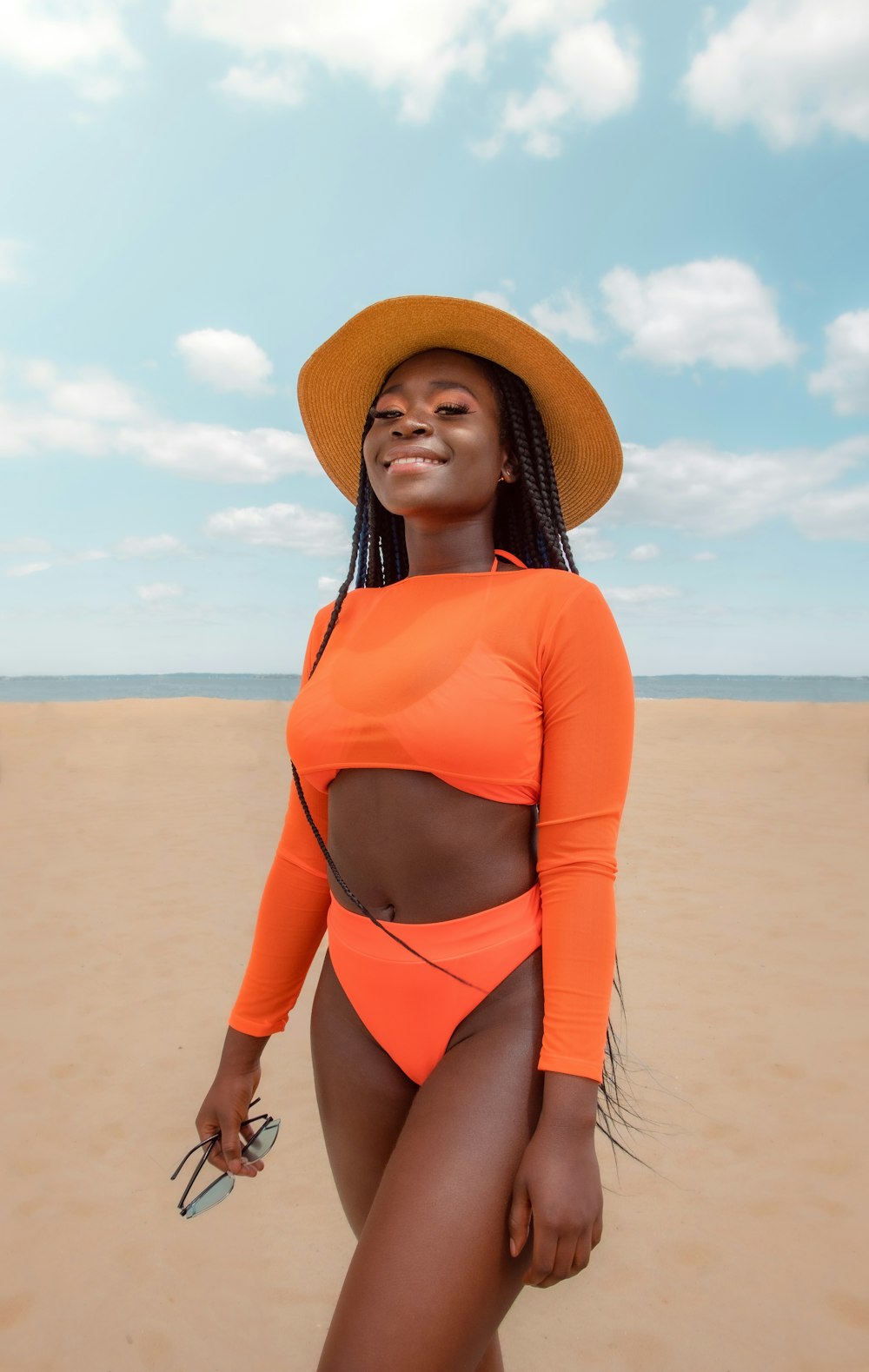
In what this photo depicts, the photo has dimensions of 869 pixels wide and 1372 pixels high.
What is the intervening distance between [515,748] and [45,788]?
1097 cm

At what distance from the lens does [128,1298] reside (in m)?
2.80

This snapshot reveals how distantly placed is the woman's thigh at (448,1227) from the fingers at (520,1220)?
14mm

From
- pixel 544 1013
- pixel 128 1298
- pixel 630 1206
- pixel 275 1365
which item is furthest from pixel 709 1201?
pixel 544 1013

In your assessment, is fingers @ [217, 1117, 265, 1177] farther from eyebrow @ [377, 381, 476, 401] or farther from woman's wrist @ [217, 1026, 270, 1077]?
eyebrow @ [377, 381, 476, 401]

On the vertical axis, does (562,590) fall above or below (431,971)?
above

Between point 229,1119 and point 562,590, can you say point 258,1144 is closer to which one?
point 229,1119

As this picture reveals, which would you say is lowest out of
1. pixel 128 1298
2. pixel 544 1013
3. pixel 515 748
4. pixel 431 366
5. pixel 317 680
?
pixel 128 1298

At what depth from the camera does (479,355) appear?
6.30 feet

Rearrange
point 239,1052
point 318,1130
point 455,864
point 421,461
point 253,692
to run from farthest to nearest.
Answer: point 253,692 → point 318,1130 → point 239,1052 → point 421,461 → point 455,864

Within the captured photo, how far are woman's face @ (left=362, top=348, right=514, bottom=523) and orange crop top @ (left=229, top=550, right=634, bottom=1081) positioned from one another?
0.19m

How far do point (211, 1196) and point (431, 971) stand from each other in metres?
0.78

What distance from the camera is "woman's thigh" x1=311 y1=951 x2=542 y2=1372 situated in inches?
47.9

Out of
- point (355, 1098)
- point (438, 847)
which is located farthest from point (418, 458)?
point (355, 1098)

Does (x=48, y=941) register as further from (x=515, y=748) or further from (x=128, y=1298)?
(x=515, y=748)
